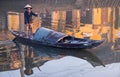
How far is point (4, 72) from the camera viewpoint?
56.7 inches

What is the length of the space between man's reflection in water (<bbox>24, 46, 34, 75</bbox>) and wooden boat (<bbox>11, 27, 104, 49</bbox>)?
0.19ft

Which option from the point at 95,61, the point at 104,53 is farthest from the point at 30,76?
the point at 104,53

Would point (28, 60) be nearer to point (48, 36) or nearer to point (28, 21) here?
point (48, 36)

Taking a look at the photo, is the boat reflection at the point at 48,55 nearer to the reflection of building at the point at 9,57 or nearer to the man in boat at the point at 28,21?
the reflection of building at the point at 9,57

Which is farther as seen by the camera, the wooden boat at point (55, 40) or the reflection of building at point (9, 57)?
the wooden boat at point (55, 40)

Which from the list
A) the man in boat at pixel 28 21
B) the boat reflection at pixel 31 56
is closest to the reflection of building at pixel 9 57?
the boat reflection at pixel 31 56

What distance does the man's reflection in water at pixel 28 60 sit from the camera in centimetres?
142

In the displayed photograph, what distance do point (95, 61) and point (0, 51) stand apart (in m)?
0.57

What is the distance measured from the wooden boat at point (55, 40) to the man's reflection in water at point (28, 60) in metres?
0.06

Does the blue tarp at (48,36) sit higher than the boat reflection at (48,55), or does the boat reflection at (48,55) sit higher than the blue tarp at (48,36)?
the blue tarp at (48,36)

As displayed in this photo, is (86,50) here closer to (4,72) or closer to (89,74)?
(89,74)

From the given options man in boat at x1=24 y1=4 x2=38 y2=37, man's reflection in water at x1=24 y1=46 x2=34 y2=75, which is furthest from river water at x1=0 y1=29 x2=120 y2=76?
man in boat at x1=24 y1=4 x2=38 y2=37

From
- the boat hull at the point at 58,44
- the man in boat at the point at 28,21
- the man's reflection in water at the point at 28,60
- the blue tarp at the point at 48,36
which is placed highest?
the man in boat at the point at 28,21

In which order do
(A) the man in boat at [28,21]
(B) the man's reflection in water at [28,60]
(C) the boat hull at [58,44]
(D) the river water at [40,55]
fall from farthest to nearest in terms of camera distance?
(A) the man in boat at [28,21] < (C) the boat hull at [58,44] < (D) the river water at [40,55] < (B) the man's reflection in water at [28,60]
